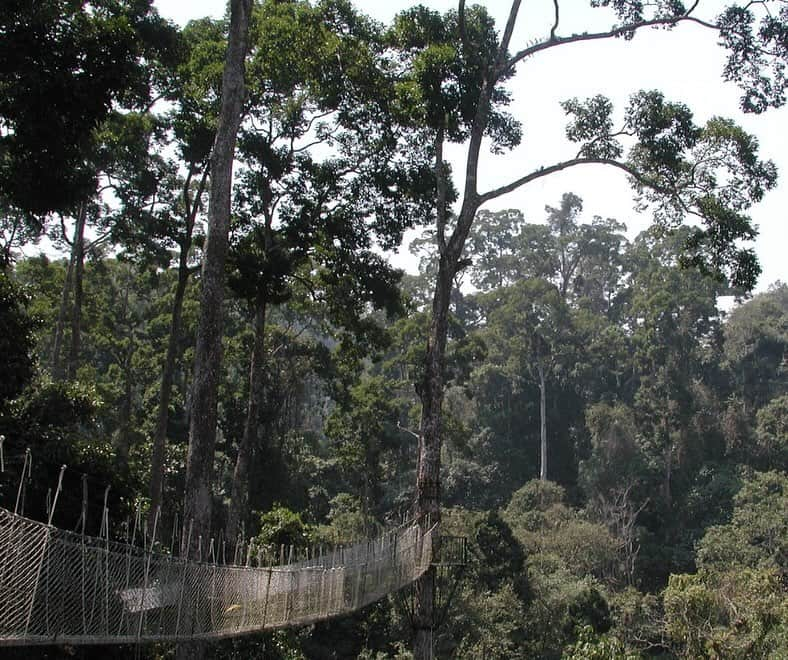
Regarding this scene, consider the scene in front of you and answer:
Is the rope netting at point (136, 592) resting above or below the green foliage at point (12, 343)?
below

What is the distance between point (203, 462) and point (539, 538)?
1422 centimetres

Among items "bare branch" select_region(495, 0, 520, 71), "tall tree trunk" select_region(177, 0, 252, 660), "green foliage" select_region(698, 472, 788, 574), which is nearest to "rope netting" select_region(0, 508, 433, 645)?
"tall tree trunk" select_region(177, 0, 252, 660)

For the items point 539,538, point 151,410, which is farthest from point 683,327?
point 151,410

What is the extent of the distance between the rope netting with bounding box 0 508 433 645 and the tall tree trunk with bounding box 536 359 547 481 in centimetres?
1997

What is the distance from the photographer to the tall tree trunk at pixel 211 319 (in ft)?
17.5

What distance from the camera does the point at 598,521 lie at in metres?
20.6

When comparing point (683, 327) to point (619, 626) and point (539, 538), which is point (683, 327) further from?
point (619, 626)

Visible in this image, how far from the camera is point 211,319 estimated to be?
18.6 feet

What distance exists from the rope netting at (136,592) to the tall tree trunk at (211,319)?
0.70m

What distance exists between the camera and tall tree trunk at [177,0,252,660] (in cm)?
534

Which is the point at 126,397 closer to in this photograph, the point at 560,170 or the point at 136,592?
the point at 560,170

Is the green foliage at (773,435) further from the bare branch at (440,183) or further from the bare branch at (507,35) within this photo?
the bare branch at (507,35)

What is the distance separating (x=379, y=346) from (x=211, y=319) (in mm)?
4955

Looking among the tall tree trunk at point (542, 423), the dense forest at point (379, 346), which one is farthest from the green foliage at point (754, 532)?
the tall tree trunk at point (542, 423)
